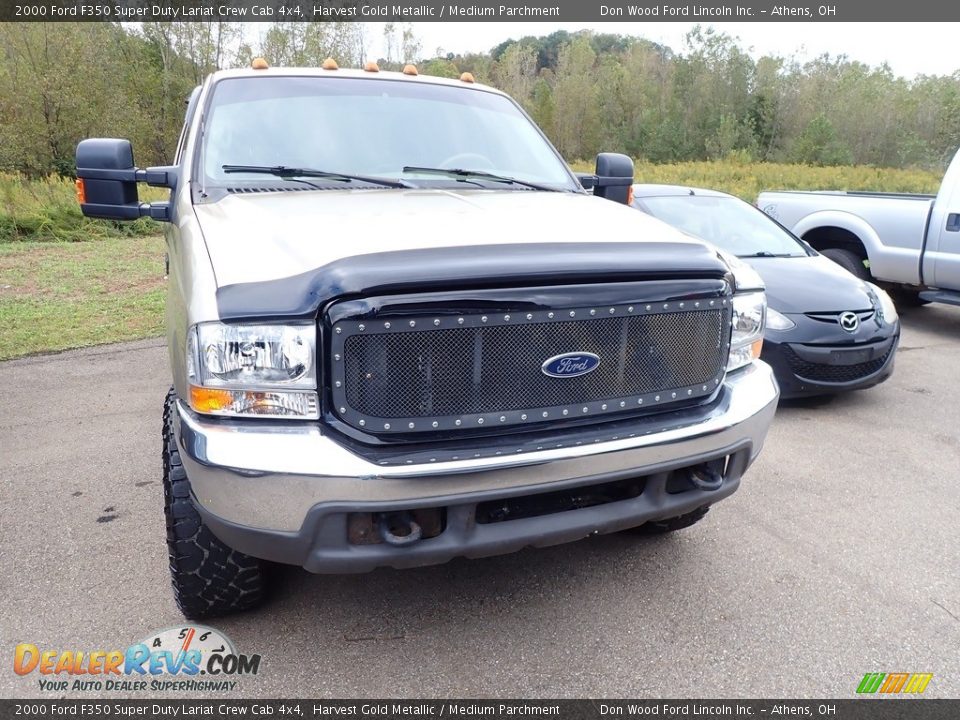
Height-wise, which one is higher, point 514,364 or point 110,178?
point 110,178

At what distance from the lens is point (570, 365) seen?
2.08 meters

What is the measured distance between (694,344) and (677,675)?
109cm

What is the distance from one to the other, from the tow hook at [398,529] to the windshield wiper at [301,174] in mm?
1562

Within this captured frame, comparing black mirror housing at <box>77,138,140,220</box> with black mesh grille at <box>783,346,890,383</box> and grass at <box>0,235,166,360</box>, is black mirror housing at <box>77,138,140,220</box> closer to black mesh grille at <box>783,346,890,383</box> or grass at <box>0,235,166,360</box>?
grass at <box>0,235,166,360</box>

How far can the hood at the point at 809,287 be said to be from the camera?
501 cm

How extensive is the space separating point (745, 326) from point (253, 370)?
172cm

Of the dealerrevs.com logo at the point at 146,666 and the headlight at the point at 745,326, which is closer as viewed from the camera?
the dealerrevs.com logo at the point at 146,666

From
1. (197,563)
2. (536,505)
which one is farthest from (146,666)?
(536,505)

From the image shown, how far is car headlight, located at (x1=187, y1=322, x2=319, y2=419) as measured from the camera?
1856 mm

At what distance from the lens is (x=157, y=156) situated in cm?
2972

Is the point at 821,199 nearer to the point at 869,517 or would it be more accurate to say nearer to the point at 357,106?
the point at 869,517

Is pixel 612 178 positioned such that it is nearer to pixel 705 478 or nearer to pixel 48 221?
pixel 705 478

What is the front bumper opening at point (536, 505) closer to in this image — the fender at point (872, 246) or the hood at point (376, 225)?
the hood at point (376, 225)

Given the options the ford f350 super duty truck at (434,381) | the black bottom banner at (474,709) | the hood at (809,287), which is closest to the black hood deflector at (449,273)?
the ford f350 super duty truck at (434,381)
